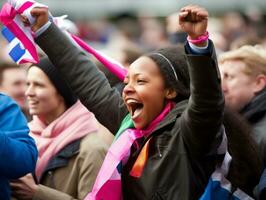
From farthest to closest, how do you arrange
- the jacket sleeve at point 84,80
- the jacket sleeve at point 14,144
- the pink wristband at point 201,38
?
the jacket sleeve at point 84,80 → the jacket sleeve at point 14,144 → the pink wristband at point 201,38

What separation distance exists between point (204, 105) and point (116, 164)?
2.34 feet

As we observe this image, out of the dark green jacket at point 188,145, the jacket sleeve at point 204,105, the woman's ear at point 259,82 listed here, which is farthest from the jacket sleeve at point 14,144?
the woman's ear at point 259,82

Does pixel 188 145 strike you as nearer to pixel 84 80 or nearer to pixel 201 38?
pixel 201 38

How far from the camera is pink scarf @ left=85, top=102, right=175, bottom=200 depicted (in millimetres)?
5219

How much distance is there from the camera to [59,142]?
650 centimetres

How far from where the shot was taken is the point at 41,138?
6.74 m

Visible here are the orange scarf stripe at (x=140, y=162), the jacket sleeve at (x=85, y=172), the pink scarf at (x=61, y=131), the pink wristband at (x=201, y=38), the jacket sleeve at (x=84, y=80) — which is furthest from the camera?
the pink scarf at (x=61, y=131)

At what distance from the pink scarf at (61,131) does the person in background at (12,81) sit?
127cm

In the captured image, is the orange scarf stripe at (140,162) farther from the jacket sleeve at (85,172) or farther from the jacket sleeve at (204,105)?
the jacket sleeve at (85,172)

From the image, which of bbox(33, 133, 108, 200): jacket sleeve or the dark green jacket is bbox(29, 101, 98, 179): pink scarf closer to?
bbox(33, 133, 108, 200): jacket sleeve

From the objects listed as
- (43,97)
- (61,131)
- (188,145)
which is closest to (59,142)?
(61,131)

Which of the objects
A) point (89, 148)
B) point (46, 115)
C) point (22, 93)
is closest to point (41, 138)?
point (46, 115)

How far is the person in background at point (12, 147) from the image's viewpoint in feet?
18.2

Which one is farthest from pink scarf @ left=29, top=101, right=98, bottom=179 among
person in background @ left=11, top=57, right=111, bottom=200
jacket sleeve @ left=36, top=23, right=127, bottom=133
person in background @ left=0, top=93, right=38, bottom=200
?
jacket sleeve @ left=36, top=23, right=127, bottom=133
